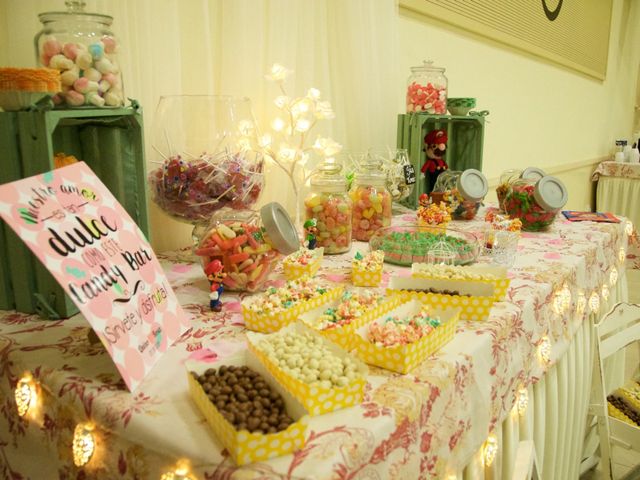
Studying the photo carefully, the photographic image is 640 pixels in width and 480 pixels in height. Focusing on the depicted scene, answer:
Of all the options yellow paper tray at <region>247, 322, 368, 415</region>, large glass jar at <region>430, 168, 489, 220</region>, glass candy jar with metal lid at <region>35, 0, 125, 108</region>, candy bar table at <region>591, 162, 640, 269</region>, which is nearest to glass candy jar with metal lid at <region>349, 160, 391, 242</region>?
large glass jar at <region>430, 168, 489, 220</region>

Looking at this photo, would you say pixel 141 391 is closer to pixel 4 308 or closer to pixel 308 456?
pixel 308 456

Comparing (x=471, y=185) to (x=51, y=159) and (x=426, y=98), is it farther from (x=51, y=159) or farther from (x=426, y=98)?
(x=51, y=159)

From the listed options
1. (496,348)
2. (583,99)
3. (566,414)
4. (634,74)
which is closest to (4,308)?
(496,348)

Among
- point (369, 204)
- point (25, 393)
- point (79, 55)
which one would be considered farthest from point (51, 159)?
point (369, 204)

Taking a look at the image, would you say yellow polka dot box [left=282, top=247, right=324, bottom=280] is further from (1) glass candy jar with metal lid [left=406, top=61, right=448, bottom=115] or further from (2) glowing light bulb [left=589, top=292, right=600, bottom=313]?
(1) glass candy jar with metal lid [left=406, top=61, right=448, bottom=115]

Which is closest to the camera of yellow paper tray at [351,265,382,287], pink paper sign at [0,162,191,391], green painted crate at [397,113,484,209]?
pink paper sign at [0,162,191,391]

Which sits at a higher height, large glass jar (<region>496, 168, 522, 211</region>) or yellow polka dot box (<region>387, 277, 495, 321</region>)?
large glass jar (<region>496, 168, 522, 211</region>)

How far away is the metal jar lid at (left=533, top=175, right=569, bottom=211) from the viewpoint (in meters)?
1.70

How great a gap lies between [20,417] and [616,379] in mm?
2060

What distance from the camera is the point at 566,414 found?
1515 mm

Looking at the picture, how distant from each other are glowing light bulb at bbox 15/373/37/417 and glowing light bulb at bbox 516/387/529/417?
0.90 m

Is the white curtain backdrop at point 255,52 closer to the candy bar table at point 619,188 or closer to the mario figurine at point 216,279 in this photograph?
the mario figurine at point 216,279

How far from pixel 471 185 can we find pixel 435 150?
249 millimetres

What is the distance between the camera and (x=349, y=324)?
85 centimetres
